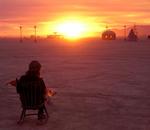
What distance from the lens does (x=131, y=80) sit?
749 inches

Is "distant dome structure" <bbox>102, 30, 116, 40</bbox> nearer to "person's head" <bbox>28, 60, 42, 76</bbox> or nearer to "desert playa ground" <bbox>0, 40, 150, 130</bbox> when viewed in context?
"desert playa ground" <bbox>0, 40, 150, 130</bbox>

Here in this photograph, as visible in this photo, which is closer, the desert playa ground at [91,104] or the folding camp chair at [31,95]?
the folding camp chair at [31,95]

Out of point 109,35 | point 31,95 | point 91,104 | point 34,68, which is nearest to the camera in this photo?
point 34,68

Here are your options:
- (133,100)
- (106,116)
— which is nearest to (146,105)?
(133,100)

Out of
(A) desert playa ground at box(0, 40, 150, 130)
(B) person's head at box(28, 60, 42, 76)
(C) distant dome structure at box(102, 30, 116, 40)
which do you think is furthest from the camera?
(C) distant dome structure at box(102, 30, 116, 40)

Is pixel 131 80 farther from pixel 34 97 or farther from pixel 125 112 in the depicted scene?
pixel 34 97

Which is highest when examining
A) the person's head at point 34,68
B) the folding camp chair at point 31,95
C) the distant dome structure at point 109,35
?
the person's head at point 34,68

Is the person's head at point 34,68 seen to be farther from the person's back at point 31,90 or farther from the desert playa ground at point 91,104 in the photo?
the desert playa ground at point 91,104

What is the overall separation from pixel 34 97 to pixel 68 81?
27.2 ft

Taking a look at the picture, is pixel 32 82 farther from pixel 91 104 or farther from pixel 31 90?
pixel 91 104

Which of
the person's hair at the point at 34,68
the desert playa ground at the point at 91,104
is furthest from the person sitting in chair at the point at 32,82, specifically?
the desert playa ground at the point at 91,104

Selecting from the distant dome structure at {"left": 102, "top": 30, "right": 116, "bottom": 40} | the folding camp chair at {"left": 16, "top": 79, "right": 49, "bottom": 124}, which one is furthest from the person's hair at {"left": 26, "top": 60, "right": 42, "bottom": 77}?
the distant dome structure at {"left": 102, "top": 30, "right": 116, "bottom": 40}

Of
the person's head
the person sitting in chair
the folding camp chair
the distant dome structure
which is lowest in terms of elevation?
the distant dome structure

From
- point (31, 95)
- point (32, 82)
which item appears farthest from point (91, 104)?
point (32, 82)
